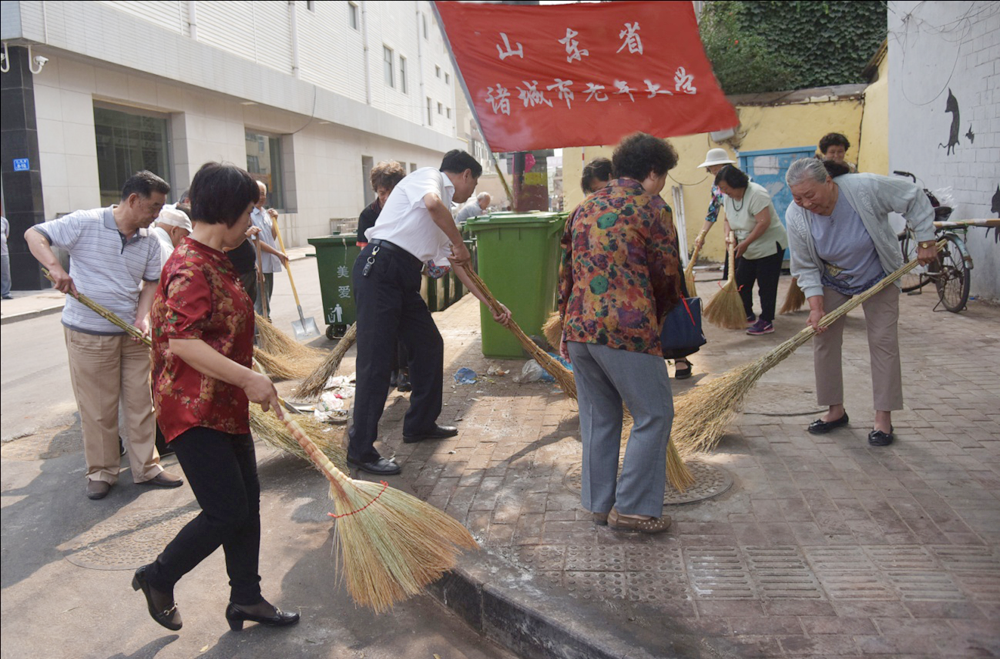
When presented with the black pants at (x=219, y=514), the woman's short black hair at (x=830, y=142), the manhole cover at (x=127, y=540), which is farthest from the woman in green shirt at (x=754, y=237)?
the black pants at (x=219, y=514)

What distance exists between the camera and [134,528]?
414 cm

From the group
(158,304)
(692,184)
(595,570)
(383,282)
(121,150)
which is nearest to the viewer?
(158,304)

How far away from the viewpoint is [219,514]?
9.54 feet

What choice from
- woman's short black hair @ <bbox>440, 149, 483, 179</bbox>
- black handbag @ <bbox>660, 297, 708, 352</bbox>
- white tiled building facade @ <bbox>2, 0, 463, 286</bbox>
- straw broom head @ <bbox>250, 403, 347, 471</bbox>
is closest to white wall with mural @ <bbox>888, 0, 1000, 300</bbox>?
black handbag @ <bbox>660, 297, 708, 352</bbox>

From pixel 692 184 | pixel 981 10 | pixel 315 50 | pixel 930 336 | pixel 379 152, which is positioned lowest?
pixel 930 336

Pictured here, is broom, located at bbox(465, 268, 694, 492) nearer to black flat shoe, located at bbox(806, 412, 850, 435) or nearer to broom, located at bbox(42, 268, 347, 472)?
black flat shoe, located at bbox(806, 412, 850, 435)

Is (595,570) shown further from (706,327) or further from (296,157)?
(296,157)

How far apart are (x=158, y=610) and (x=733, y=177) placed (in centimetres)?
616

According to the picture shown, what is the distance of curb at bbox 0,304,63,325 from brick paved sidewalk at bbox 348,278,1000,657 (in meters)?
8.97

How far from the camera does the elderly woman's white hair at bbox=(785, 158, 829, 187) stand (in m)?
4.24

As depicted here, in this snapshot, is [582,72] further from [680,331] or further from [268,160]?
[268,160]

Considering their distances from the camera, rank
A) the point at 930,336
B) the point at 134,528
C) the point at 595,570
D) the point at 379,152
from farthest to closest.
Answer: the point at 379,152
the point at 930,336
the point at 134,528
the point at 595,570

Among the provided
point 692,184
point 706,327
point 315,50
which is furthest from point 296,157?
point 706,327

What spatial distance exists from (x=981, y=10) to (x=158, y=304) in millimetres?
8844
